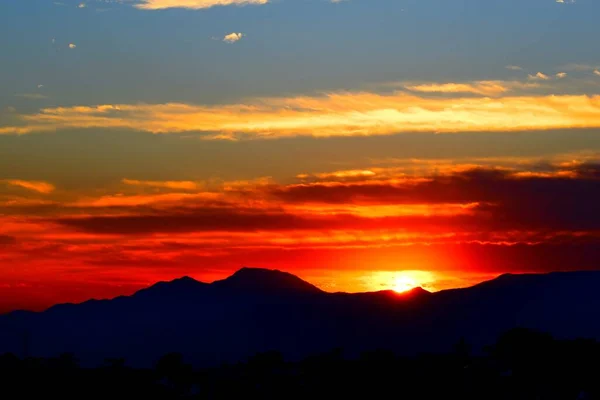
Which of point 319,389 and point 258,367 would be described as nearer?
point 319,389

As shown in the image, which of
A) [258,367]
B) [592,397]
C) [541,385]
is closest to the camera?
[592,397]

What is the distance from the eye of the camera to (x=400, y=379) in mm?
113688

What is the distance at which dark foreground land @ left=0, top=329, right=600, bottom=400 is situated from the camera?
351 feet

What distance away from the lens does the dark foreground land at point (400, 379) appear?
4218 inches

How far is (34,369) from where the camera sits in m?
124

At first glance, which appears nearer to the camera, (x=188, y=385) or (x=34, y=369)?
(x=34, y=369)

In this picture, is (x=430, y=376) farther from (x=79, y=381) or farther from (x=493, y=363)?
(x=79, y=381)

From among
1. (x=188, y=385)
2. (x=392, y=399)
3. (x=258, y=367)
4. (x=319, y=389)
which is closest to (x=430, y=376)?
(x=392, y=399)

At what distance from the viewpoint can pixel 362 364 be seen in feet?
402

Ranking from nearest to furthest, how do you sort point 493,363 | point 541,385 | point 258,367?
1. point 541,385
2. point 493,363
3. point 258,367

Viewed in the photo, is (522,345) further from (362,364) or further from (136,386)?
(136,386)

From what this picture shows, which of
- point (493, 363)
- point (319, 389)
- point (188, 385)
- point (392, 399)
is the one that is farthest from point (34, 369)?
point (493, 363)

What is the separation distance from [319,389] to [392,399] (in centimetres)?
921

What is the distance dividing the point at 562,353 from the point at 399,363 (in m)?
23.8
